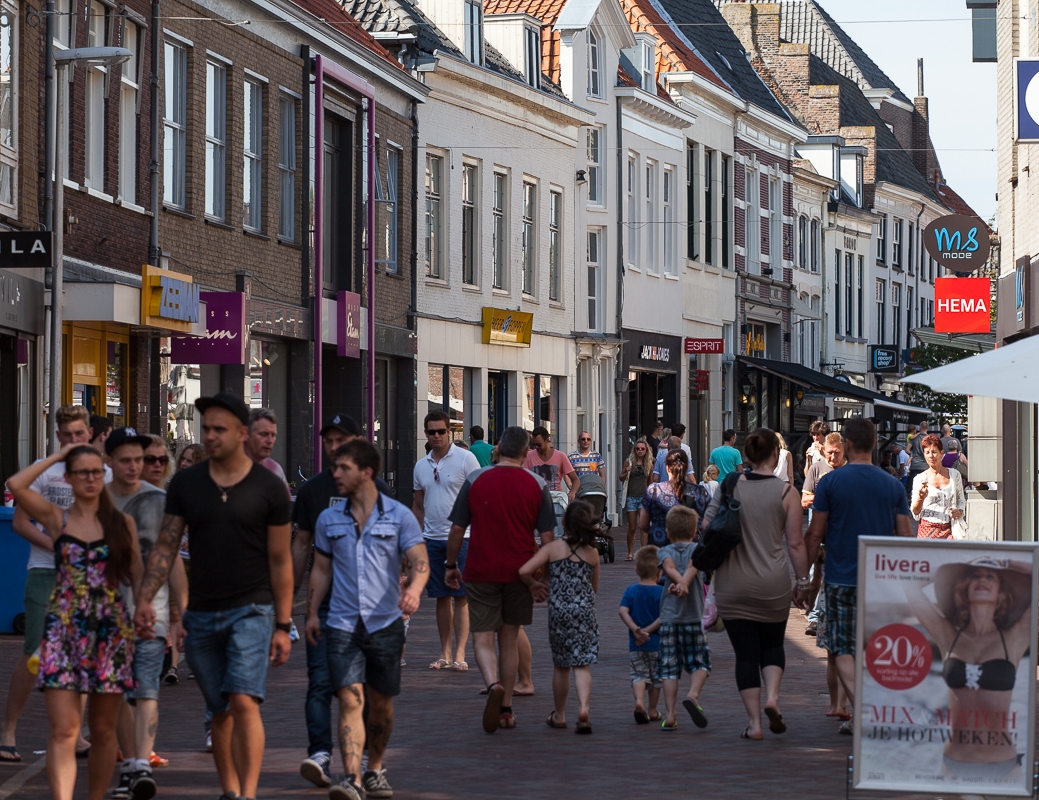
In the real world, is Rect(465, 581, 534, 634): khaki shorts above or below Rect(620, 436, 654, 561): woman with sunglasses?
below

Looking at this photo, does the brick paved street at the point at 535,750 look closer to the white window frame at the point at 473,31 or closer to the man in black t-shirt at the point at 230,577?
the man in black t-shirt at the point at 230,577

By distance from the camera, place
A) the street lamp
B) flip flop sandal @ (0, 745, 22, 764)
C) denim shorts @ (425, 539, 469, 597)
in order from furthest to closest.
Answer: the street lamp, denim shorts @ (425, 539, 469, 597), flip flop sandal @ (0, 745, 22, 764)

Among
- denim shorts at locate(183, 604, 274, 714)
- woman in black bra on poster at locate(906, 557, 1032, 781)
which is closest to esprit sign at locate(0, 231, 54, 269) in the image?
denim shorts at locate(183, 604, 274, 714)

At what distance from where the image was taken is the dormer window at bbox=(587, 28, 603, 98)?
1492 inches

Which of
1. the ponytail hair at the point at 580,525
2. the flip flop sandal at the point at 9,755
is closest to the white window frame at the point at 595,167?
the ponytail hair at the point at 580,525

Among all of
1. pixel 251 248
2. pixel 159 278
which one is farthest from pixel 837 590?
pixel 251 248

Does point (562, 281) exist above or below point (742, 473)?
above

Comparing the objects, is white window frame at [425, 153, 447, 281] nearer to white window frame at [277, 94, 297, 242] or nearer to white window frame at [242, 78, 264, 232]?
white window frame at [277, 94, 297, 242]

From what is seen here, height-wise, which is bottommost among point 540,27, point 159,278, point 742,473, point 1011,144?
point 742,473

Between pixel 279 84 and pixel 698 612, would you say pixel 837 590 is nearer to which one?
pixel 698 612

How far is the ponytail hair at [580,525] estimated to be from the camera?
11.0 meters

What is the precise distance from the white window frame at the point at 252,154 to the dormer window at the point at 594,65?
14354 mm

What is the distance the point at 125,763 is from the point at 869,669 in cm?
337

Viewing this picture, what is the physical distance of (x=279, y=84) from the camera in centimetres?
2500
